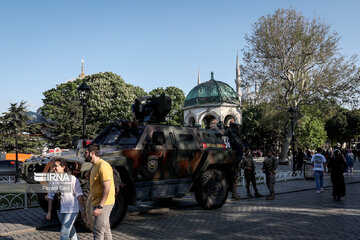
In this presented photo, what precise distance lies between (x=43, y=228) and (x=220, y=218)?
14.4 ft

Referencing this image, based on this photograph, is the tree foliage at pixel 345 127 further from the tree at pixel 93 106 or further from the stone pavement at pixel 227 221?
the stone pavement at pixel 227 221

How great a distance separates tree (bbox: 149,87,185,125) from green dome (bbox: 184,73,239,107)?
10.5 meters

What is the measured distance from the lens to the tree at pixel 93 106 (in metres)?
37.2

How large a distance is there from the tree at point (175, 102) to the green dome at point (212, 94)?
10537 mm

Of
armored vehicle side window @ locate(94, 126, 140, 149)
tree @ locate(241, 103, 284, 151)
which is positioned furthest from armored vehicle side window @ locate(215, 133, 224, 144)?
tree @ locate(241, 103, 284, 151)

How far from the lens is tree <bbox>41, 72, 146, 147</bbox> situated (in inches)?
1467

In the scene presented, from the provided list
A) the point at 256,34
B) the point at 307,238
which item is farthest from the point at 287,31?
the point at 307,238

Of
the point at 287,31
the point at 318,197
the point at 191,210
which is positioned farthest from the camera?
the point at 287,31

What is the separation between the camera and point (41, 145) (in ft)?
112

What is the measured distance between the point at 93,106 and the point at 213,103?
1490 centimetres

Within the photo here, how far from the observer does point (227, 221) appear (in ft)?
28.4

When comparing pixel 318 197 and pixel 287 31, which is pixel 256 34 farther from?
pixel 318 197

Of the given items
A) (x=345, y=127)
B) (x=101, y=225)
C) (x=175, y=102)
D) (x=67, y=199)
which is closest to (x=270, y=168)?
(x=101, y=225)

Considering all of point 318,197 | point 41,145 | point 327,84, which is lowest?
point 318,197
